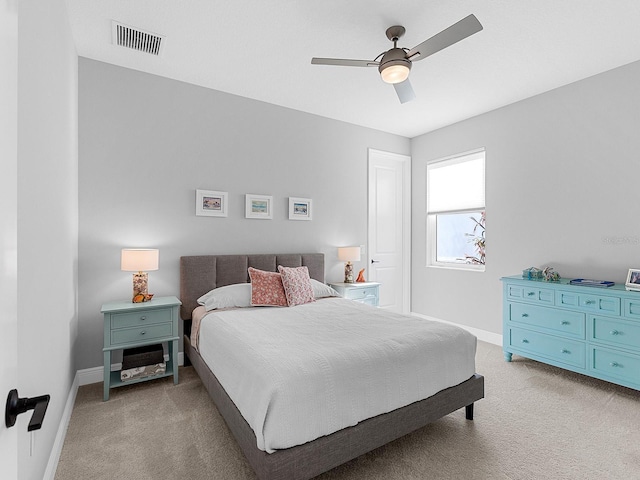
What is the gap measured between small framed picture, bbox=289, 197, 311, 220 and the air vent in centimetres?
204

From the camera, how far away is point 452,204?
4.86 metres

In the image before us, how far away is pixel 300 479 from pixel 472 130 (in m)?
4.40

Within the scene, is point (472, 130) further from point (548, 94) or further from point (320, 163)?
point (320, 163)

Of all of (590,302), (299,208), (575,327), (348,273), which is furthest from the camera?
(348,273)

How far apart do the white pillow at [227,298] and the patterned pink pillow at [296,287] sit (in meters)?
0.37

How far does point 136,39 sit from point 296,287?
101 inches

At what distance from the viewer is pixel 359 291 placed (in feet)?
14.3

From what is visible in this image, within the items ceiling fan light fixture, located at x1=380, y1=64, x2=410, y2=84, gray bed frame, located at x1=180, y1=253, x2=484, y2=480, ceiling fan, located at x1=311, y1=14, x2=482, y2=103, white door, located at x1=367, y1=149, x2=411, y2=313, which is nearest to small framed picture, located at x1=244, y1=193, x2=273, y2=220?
gray bed frame, located at x1=180, y1=253, x2=484, y2=480

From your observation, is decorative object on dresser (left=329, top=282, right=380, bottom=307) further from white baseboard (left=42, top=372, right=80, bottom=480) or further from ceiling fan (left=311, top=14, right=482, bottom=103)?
white baseboard (left=42, top=372, right=80, bottom=480)

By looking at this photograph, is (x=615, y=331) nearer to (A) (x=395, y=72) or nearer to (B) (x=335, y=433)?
(B) (x=335, y=433)

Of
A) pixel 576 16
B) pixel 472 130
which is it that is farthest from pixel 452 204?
pixel 576 16

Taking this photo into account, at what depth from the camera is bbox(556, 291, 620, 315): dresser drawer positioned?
9.48 feet

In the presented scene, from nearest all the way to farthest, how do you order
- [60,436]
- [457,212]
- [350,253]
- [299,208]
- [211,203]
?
[60,436] → [211,203] → [299,208] → [350,253] → [457,212]

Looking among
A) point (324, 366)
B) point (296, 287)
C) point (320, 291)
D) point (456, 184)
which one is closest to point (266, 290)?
point (296, 287)
